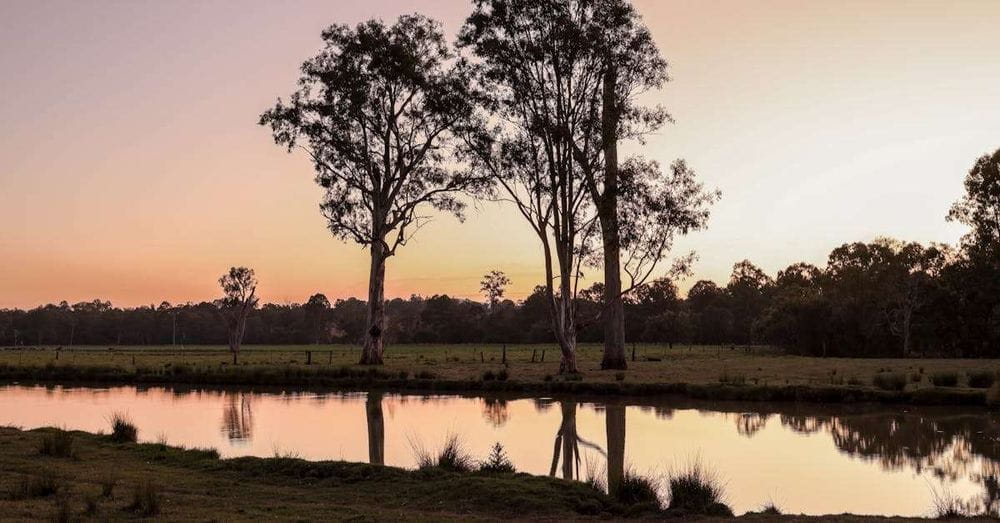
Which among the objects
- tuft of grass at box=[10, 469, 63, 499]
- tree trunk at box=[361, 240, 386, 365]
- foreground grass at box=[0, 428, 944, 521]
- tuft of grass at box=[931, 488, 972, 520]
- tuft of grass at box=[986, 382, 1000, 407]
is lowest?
tuft of grass at box=[931, 488, 972, 520]

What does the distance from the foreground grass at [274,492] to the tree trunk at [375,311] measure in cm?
2774

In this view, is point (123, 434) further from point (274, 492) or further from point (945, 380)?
point (945, 380)

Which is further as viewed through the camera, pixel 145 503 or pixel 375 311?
pixel 375 311

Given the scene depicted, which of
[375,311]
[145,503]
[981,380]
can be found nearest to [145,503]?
[145,503]

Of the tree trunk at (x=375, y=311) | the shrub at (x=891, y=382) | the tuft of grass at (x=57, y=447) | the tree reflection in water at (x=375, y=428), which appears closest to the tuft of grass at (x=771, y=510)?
the tree reflection in water at (x=375, y=428)

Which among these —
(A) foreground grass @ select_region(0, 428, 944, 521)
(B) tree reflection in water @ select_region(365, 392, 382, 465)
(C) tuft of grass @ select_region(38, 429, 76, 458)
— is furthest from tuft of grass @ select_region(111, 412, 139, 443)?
(B) tree reflection in water @ select_region(365, 392, 382, 465)

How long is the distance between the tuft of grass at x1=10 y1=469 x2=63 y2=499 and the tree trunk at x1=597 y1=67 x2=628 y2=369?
26.2 meters

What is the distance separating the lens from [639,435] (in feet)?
66.1

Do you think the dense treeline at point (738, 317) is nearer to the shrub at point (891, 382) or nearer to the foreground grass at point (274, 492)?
the shrub at point (891, 382)

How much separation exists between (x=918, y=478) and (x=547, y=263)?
72.7ft

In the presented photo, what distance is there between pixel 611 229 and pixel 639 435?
53.7 feet

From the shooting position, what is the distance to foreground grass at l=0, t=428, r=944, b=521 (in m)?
10.6

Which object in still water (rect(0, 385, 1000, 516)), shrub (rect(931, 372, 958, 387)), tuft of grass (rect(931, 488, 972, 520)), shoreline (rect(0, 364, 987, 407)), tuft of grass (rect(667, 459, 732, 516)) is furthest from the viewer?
shrub (rect(931, 372, 958, 387))

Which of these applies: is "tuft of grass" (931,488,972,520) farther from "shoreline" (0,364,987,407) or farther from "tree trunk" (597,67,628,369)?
"tree trunk" (597,67,628,369)
